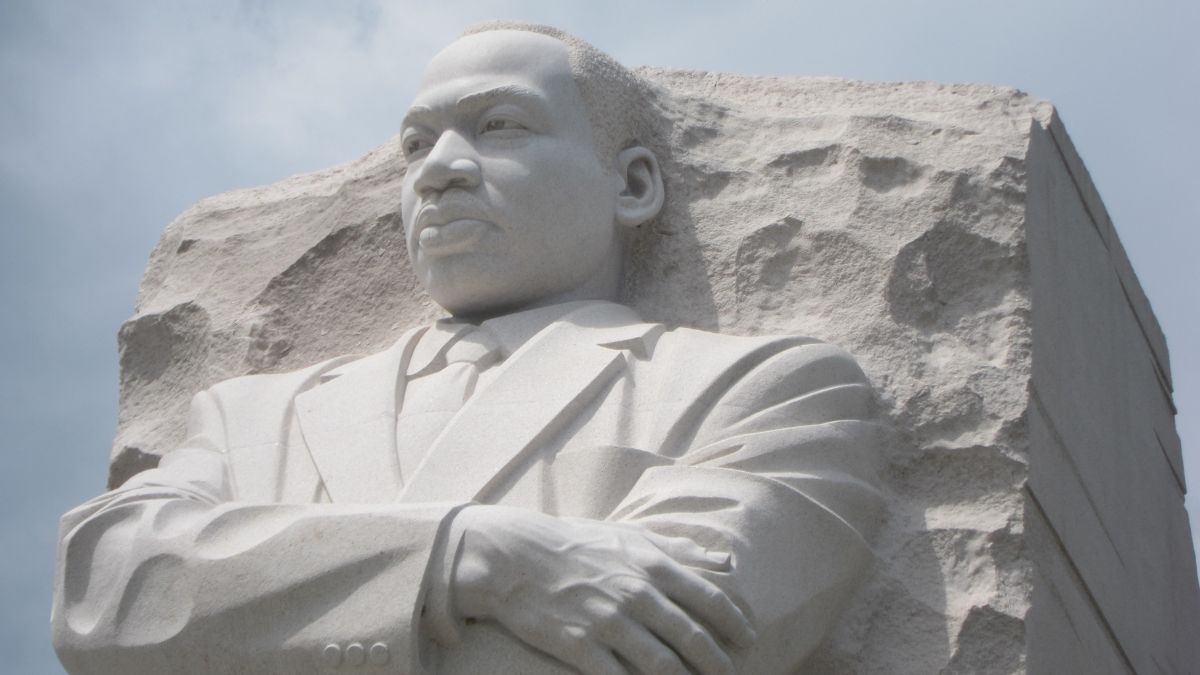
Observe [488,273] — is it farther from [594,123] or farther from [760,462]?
[760,462]

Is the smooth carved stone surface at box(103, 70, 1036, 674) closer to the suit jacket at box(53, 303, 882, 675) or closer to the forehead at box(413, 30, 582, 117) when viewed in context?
the suit jacket at box(53, 303, 882, 675)

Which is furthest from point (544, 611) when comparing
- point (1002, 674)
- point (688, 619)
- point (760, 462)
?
point (1002, 674)

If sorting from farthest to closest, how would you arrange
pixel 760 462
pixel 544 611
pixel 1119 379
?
pixel 1119 379 → pixel 760 462 → pixel 544 611

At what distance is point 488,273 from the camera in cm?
576

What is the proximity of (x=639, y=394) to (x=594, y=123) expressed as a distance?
0.95m

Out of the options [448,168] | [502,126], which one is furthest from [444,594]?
[502,126]

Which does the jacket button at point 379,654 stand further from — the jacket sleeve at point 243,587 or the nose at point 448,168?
the nose at point 448,168

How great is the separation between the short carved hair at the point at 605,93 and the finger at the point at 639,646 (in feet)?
5.77

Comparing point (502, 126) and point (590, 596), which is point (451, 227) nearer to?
point (502, 126)

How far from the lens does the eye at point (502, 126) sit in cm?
582

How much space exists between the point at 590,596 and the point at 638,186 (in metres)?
1.83

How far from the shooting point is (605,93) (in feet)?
20.0

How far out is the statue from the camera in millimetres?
4656

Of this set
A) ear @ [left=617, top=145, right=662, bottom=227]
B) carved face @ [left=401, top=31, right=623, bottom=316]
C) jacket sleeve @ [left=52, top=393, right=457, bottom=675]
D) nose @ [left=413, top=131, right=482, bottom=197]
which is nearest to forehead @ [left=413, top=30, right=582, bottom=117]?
carved face @ [left=401, top=31, right=623, bottom=316]
